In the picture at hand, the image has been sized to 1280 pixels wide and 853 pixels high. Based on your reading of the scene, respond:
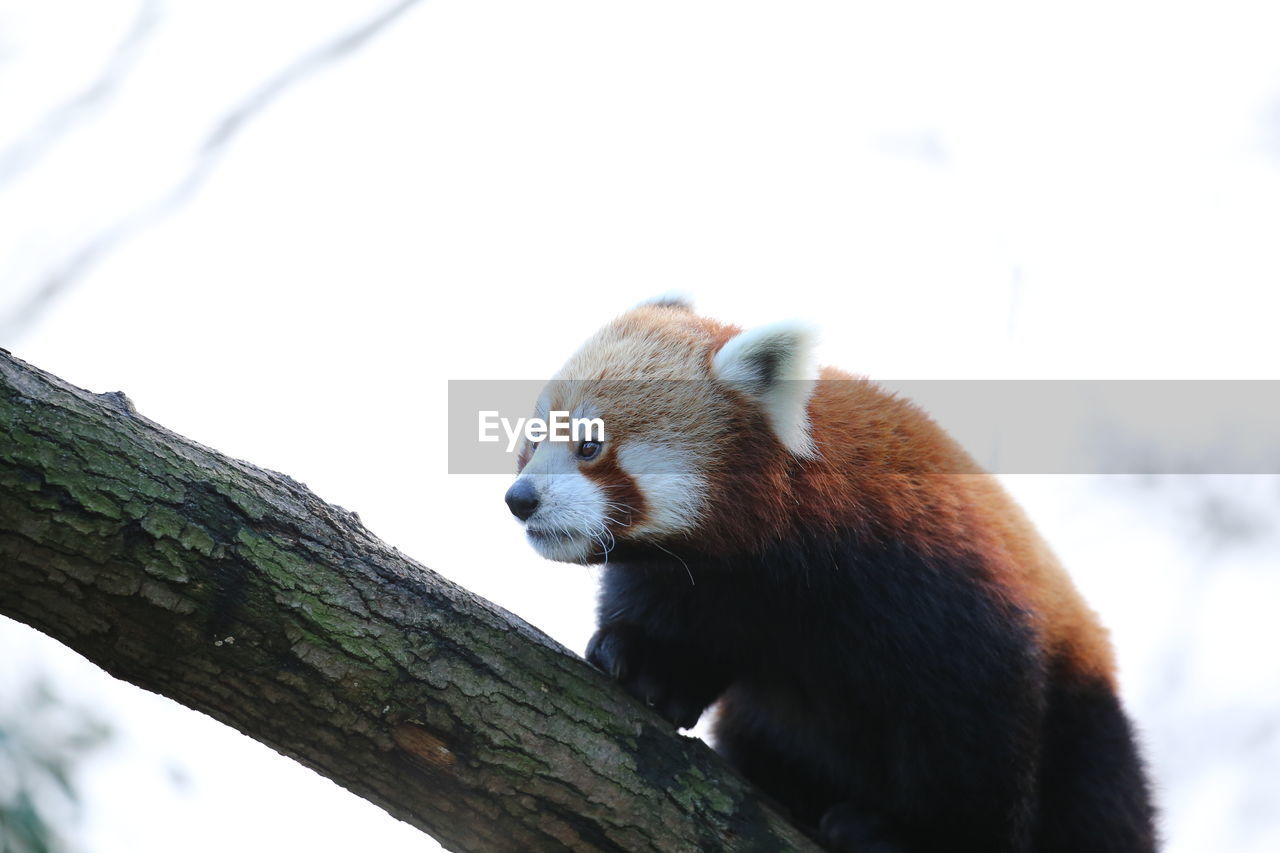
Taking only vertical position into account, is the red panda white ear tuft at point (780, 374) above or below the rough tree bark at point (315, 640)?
above

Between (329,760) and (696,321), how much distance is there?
1676 millimetres

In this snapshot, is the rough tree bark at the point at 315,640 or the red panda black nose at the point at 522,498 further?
the red panda black nose at the point at 522,498

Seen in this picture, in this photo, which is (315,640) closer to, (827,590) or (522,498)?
(522,498)

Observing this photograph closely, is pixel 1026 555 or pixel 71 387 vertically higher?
pixel 1026 555

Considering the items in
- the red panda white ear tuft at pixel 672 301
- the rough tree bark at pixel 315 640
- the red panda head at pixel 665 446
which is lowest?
the rough tree bark at pixel 315 640

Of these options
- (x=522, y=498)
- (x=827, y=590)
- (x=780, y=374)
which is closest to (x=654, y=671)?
(x=827, y=590)

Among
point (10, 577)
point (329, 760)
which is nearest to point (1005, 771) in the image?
point (329, 760)

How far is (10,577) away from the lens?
2.11 meters

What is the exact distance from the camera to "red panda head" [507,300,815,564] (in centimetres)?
271

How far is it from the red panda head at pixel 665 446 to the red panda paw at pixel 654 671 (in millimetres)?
268

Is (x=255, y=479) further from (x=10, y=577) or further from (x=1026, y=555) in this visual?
(x=1026, y=555)

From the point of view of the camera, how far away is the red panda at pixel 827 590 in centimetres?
280

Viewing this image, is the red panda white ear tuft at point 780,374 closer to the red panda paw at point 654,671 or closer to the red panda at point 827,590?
the red panda at point 827,590

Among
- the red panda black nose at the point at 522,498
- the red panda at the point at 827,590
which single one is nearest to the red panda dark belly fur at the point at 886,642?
the red panda at the point at 827,590
